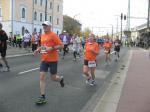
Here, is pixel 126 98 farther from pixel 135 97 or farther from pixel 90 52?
pixel 90 52

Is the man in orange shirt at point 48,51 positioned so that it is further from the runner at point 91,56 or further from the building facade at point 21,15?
the building facade at point 21,15

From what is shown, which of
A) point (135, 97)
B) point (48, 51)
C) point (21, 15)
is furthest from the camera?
point (21, 15)

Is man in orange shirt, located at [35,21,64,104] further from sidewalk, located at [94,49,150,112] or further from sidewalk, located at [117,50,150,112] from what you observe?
sidewalk, located at [117,50,150,112]

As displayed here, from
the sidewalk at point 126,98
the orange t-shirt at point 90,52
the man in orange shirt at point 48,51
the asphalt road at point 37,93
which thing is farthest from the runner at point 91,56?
the man in orange shirt at point 48,51

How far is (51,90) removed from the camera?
10.6 metres

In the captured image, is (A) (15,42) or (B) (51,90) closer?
(B) (51,90)

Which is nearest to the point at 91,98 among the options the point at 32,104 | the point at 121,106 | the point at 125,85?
the point at 121,106

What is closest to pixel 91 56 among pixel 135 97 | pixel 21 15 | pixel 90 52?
pixel 90 52

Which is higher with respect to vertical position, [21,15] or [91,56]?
[21,15]

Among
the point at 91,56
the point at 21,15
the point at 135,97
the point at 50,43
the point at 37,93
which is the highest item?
the point at 21,15

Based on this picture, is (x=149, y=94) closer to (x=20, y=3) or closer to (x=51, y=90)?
(x=51, y=90)

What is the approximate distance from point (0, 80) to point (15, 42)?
3196 cm

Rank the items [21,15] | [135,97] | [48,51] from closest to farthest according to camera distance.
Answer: [48,51] → [135,97] → [21,15]

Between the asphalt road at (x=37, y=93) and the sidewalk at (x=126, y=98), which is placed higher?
the asphalt road at (x=37, y=93)
